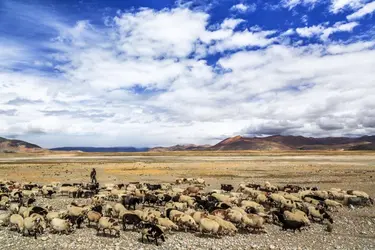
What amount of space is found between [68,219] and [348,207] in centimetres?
1649

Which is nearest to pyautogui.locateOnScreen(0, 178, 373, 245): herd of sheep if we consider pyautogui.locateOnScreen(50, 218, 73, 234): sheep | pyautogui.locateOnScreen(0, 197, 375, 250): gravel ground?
pyautogui.locateOnScreen(50, 218, 73, 234): sheep

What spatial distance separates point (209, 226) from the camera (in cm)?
1452

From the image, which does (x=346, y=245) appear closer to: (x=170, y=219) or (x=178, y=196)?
(x=170, y=219)

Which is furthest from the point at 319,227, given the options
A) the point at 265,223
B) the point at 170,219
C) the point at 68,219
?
the point at 68,219

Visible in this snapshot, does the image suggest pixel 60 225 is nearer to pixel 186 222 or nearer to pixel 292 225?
pixel 186 222

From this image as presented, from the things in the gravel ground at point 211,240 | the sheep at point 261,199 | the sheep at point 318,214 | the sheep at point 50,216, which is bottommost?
the gravel ground at point 211,240

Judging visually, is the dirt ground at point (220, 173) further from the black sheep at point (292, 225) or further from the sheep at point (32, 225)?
the sheep at point (32, 225)

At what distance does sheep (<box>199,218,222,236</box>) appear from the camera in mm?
14477

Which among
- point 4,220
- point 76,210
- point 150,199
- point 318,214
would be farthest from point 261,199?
point 4,220

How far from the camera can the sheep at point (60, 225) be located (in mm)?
14633

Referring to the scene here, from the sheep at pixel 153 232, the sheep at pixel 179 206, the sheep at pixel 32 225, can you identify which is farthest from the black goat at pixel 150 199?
the sheep at pixel 32 225

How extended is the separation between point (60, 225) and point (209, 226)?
21.0 ft

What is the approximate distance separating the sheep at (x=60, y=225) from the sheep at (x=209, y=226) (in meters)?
5.79

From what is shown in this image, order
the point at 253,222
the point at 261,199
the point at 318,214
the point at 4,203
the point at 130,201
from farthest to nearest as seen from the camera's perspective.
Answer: the point at 261,199, the point at 130,201, the point at 4,203, the point at 318,214, the point at 253,222
